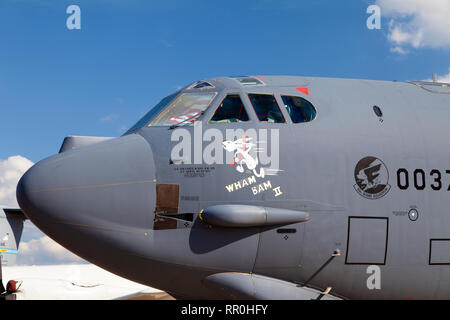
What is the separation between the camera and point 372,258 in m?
5.98

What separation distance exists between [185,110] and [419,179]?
3485mm

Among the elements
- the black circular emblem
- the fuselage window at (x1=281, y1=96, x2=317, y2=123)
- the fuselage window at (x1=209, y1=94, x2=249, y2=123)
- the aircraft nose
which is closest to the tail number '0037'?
the black circular emblem

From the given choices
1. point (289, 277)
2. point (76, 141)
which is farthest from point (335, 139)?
point (76, 141)

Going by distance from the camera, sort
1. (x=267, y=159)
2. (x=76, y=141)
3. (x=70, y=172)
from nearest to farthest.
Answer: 1. (x=70, y=172)
2. (x=267, y=159)
3. (x=76, y=141)

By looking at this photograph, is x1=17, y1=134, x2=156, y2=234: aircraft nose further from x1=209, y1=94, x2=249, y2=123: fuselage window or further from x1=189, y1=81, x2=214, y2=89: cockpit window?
x1=189, y1=81, x2=214, y2=89: cockpit window

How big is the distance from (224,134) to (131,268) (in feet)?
6.92

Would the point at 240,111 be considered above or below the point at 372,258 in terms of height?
above

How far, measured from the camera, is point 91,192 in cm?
545

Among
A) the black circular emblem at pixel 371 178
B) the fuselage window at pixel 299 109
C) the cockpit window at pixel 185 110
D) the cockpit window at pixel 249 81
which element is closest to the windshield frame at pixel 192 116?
the cockpit window at pixel 185 110

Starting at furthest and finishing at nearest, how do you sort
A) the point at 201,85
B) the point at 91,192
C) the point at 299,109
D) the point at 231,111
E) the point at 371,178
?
the point at 201,85 → the point at 299,109 → the point at 231,111 → the point at 371,178 → the point at 91,192

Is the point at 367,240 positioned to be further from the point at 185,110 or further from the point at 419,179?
the point at 185,110

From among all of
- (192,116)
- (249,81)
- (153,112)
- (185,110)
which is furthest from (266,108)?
(153,112)

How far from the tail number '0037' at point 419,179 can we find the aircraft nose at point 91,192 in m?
3.44

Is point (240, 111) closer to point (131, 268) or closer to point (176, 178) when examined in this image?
point (176, 178)
